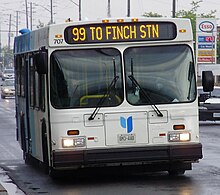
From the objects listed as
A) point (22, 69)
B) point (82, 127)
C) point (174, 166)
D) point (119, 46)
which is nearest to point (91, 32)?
point (119, 46)

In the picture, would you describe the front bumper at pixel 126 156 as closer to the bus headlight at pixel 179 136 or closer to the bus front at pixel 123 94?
the bus front at pixel 123 94

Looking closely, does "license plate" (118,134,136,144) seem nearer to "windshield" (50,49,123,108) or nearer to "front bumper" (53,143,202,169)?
"front bumper" (53,143,202,169)

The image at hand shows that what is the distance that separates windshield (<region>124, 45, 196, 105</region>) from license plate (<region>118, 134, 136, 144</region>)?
0.53 meters

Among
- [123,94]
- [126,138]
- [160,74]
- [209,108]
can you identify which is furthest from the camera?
[209,108]

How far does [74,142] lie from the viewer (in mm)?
14336

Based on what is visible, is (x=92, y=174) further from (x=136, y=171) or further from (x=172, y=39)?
(x=172, y=39)

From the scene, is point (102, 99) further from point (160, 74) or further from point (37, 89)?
point (37, 89)

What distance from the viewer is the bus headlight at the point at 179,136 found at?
1449cm

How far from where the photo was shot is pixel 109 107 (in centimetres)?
1440

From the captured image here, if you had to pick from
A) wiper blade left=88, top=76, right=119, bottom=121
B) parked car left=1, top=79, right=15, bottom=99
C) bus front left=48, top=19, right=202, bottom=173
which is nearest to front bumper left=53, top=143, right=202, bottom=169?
bus front left=48, top=19, right=202, bottom=173

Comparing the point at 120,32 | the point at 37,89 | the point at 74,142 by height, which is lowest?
the point at 74,142

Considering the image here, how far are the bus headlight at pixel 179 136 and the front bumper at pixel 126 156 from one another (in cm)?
13

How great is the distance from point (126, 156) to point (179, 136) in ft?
3.07

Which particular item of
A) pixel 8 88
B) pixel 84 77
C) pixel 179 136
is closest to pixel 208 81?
pixel 179 136
